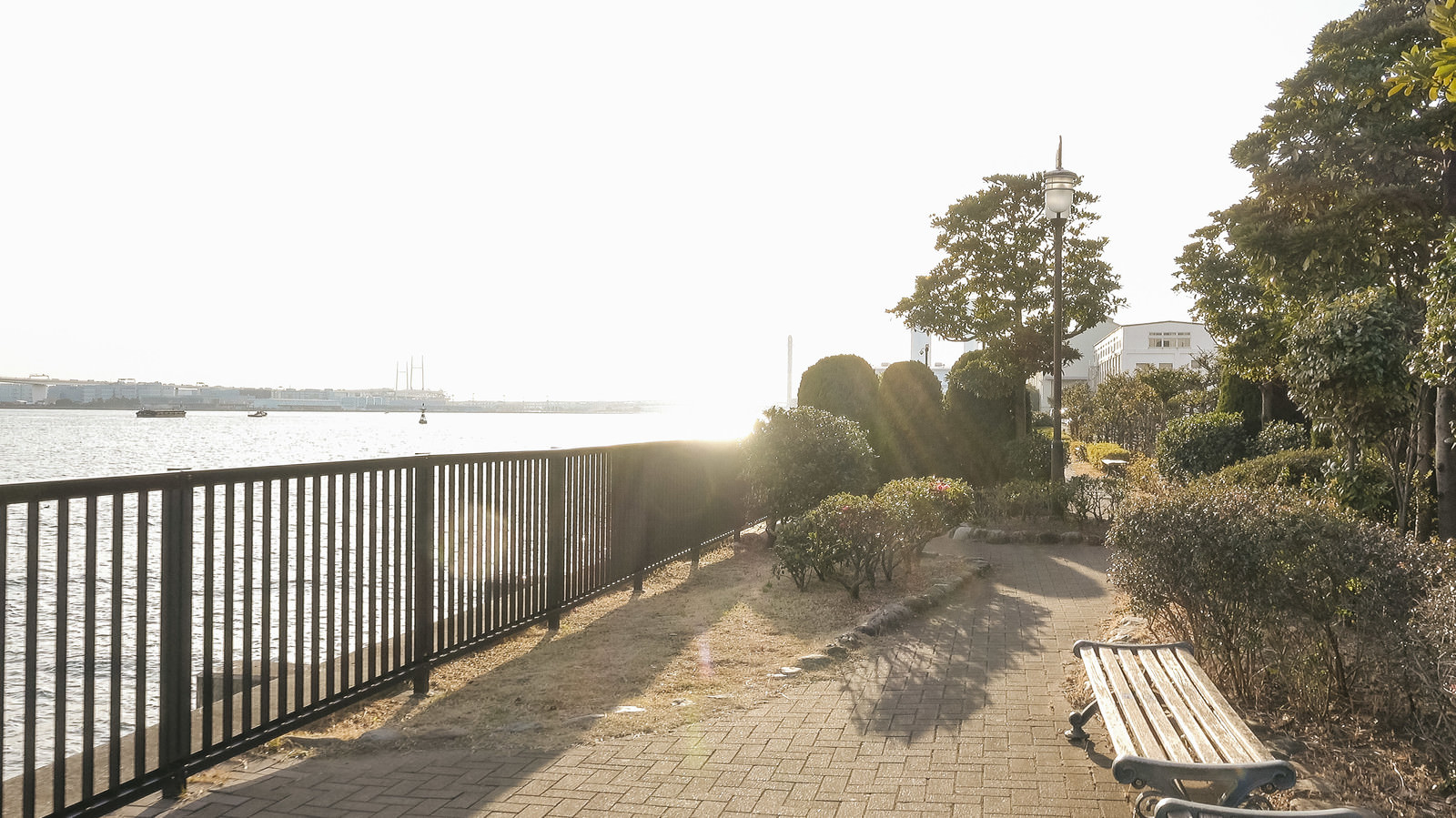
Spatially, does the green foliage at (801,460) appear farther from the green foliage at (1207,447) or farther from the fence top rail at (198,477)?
the green foliage at (1207,447)

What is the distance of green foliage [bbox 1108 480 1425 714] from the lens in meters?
4.30

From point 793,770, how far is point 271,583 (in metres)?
2.71

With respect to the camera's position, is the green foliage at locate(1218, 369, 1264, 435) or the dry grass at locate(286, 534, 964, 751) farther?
the green foliage at locate(1218, 369, 1264, 435)

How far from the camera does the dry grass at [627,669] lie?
5.02 m

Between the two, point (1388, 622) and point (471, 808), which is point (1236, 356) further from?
point (471, 808)

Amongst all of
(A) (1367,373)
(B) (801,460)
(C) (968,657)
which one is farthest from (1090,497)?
(C) (968,657)

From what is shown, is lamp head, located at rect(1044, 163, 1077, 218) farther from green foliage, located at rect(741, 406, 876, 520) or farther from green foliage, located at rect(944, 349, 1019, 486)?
green foliage, located at rect(741, 406, 876, 520)

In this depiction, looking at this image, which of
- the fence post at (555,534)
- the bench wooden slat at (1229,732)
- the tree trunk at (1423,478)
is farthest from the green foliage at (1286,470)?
the fence post at (555,534)

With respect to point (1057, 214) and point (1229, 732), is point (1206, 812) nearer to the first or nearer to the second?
point (1229, 732)

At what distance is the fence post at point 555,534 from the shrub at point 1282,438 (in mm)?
13400

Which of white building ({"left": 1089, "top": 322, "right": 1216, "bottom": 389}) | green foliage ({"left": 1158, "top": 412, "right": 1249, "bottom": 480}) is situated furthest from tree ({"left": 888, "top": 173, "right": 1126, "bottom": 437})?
white building ({"left": 1089, "top": 322, "right": 1216, "bottom": 389})

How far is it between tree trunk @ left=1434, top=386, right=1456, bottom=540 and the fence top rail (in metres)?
8.03

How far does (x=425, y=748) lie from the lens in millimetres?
4684

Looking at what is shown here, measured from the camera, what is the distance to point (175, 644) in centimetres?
398
